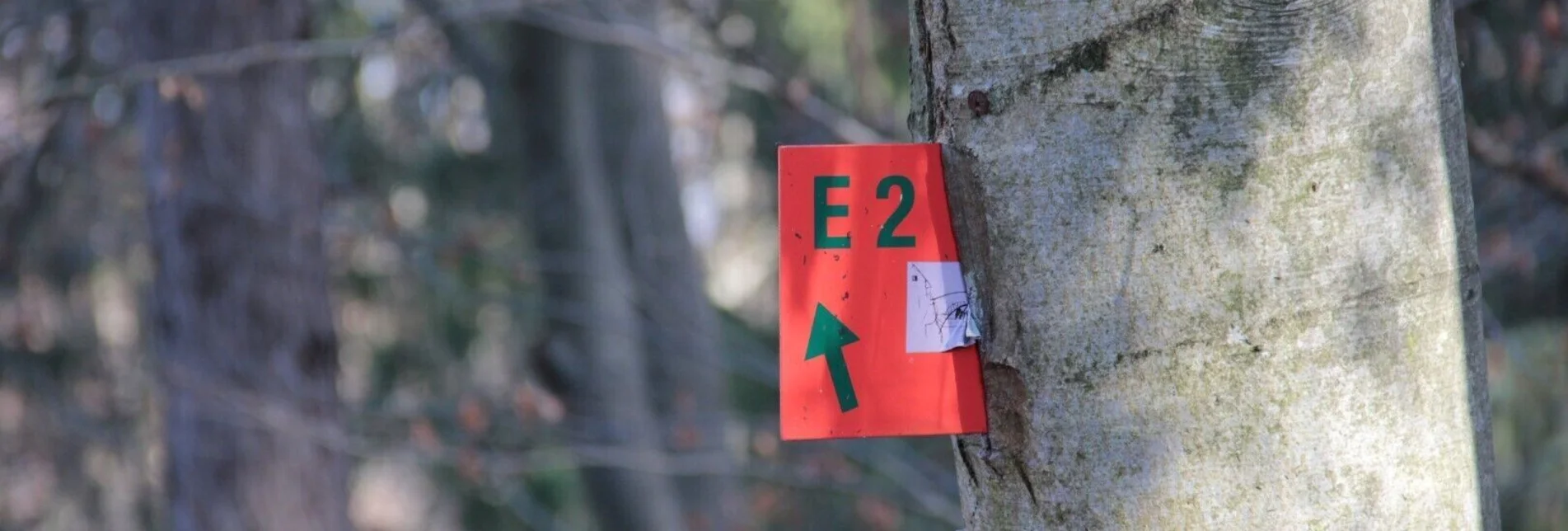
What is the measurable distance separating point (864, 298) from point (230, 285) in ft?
11.0

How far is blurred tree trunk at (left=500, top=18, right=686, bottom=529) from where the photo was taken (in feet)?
17.6

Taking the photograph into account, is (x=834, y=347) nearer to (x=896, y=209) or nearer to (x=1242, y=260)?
(x=896, y=209)

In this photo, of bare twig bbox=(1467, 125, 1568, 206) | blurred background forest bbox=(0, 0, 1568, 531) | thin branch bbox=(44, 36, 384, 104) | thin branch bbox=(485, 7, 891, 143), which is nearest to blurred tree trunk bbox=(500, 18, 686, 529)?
blurred background forest bbox=(0, 0, 1568, 531)

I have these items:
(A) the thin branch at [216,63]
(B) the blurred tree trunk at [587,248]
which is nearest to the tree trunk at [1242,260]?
(A) the thin branch at [216,63]

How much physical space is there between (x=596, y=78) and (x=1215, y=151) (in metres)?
5.10

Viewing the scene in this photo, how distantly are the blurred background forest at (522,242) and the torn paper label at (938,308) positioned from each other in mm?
1986

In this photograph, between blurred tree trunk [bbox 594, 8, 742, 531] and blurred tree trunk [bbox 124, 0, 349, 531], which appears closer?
blurred tree trunk [bbox 124, 0, 349, 531]

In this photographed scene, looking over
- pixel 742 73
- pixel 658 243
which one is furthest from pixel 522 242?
pixel 742 73

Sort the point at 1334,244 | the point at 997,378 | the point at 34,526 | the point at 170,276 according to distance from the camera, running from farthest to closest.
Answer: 1. the point at 34,526
2. the point at 170,276
3. the point at 997,378
4. the point at 1334,244

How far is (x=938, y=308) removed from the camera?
36.8 inches

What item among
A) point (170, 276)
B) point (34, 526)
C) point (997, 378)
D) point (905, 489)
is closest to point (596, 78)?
point (170, 276)

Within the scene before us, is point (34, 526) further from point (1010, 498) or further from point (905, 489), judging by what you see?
point (1010, 498)

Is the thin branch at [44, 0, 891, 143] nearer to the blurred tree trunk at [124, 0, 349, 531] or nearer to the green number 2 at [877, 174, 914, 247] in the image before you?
the blurred tree trunk at [124, 0, 349, 531]

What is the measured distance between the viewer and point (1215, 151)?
82 centimetres
